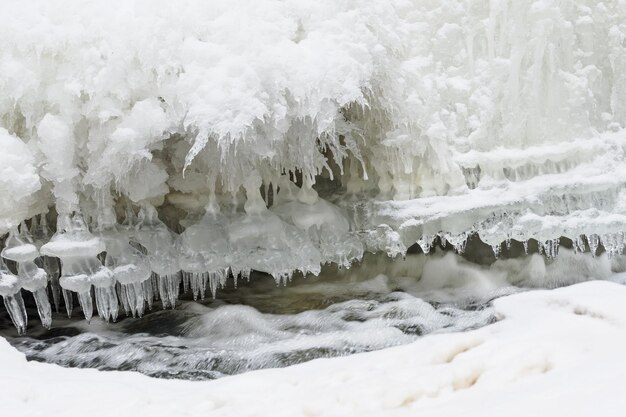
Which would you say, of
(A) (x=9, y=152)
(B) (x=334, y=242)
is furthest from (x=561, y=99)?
(A) (x=9, y=152)

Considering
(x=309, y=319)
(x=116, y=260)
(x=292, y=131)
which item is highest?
(x=292, y=131)

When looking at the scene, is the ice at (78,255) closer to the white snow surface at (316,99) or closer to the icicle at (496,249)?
the white snow surface at (316,99)

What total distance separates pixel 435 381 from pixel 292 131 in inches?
78.3

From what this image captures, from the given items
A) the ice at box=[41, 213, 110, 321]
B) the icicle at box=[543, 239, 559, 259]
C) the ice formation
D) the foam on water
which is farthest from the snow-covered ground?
the icicle at box=[543, 239, 559, 259]

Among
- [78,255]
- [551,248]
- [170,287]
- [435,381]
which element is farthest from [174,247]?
[551,248]

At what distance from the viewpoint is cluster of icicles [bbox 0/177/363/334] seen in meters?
3.62

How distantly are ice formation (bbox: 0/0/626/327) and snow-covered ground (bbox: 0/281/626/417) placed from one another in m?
1.26

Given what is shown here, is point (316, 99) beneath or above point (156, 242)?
above

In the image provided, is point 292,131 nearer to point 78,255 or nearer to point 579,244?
point 78,255

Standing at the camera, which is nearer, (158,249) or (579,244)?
(158,249)

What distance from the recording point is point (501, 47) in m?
4.04

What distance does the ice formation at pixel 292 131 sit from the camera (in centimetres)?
341

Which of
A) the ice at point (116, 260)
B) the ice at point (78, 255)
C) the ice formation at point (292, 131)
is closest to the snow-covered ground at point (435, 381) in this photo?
the ice at point (78, 255)

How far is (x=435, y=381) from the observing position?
1995 mm
